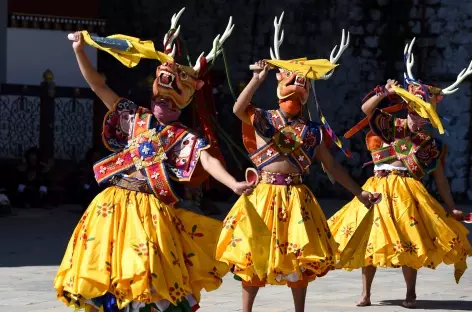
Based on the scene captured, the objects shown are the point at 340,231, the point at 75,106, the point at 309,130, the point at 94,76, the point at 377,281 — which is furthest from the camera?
the point at 75,106

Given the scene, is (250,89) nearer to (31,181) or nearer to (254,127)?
(254,127)

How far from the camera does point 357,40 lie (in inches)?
774

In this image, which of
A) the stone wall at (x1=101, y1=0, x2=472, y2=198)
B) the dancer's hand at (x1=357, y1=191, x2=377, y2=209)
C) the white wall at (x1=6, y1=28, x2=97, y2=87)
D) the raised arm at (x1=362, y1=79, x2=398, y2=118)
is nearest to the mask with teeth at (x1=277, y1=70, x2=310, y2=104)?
the dancer's hand at (x1=357, y1=191, x2=377, y2=209)

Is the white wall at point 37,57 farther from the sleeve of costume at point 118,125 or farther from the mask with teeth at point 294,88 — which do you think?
the sleeve of costume at point 118,125

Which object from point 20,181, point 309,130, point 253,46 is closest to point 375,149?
point 309,130

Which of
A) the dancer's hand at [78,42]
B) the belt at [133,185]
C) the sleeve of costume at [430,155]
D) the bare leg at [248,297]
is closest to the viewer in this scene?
the dancer's hand at [78,42]

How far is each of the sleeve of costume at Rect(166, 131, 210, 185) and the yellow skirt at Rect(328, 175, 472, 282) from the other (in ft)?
8.78

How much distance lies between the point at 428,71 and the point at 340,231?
1023cm

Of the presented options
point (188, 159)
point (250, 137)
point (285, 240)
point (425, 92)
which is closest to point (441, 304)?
point (425, 92)

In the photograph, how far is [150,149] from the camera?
6773 mm

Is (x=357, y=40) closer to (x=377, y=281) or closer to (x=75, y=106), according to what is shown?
(x=75, y=106)

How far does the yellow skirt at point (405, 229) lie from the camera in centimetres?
928

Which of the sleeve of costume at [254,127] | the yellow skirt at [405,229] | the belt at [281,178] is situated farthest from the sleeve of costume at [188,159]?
the yellow skirt at [405,229]

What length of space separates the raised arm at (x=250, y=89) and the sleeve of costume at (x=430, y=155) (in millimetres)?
1985
